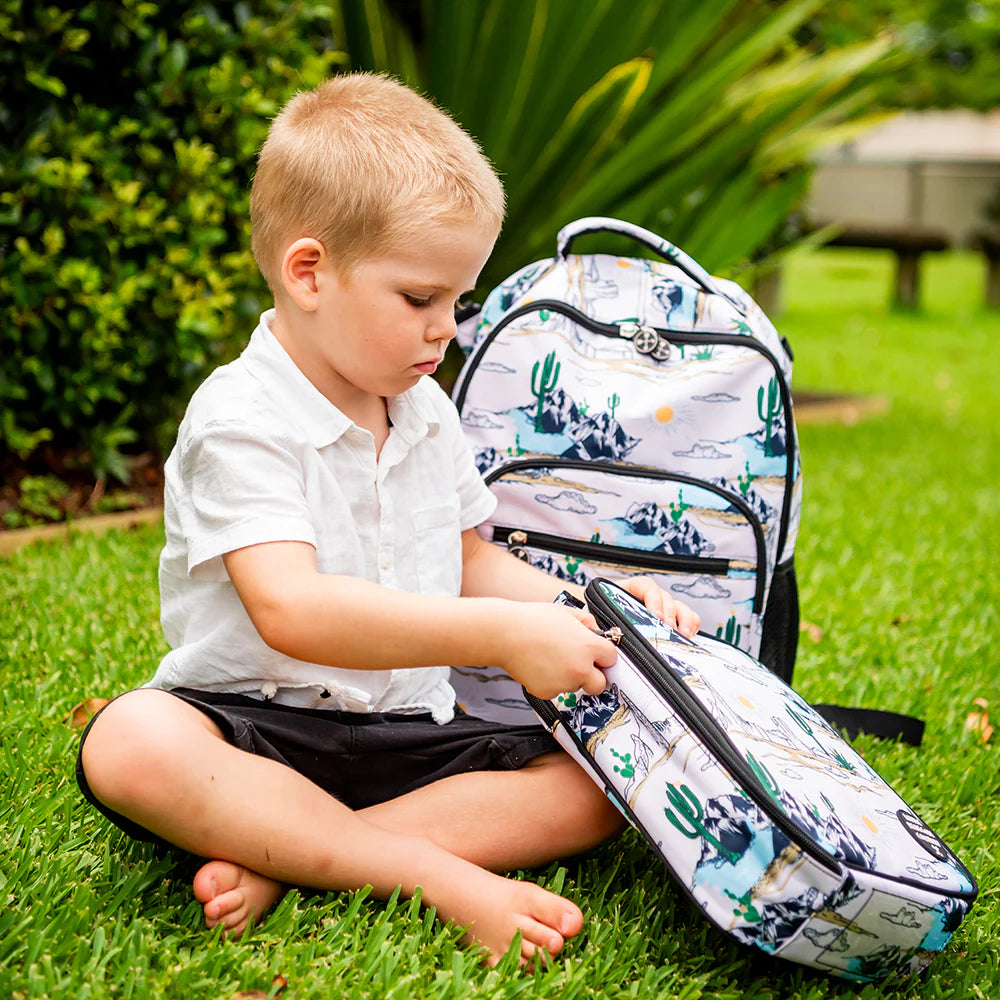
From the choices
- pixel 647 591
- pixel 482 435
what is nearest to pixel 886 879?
pixel 647 591

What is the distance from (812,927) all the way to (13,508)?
8.13 feet

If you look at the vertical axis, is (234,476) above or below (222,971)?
above

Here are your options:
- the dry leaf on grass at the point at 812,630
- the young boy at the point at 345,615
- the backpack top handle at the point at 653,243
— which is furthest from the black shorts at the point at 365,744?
the dry leaf on grass at the point at 812,630

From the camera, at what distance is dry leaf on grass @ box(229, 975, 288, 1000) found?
137cm

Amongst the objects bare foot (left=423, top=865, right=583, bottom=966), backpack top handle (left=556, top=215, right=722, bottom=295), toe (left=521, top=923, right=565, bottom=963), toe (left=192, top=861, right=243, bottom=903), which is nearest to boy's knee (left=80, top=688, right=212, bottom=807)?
toe (left=192, top=861, right=243, bottom=903)

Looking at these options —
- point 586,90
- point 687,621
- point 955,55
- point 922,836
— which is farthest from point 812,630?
point 955,55

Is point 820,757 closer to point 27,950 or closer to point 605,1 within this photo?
point 27,950

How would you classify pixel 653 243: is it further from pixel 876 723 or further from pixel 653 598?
pixel 876 723

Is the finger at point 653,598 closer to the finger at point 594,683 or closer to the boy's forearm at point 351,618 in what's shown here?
the finger at point 594,683

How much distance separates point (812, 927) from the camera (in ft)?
4.72

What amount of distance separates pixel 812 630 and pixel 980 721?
564 millimetres

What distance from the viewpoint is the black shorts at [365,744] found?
1.67 metres

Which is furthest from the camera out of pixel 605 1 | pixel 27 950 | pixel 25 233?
pixel 605 1

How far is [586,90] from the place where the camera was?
3.94 m
